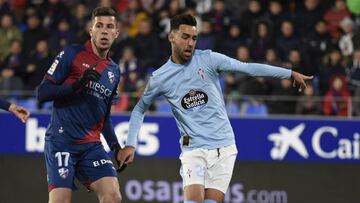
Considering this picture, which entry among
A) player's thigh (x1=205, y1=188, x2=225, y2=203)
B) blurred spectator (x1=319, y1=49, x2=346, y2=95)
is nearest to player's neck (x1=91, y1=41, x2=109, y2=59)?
player's thigh (x1=205, y1=188, x2=225, y2=203)

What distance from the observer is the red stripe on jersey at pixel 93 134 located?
7.48 meters

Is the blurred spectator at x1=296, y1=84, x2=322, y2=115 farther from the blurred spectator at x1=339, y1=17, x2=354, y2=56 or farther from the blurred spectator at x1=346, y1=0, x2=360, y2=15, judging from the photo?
the blurred spectator at x1=346, y1=0, x2=360, y2=15

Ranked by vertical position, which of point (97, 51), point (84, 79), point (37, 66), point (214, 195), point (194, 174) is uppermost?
point (37, 66)

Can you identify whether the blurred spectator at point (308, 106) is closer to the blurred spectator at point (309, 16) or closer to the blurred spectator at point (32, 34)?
the blurred spectator at point (309, 16)

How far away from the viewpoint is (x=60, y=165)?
738 cm

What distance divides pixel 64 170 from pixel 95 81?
82cm

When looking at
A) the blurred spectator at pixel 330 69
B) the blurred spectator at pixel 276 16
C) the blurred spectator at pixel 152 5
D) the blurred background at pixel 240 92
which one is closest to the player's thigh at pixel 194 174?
the blurred background at pixel 240 92

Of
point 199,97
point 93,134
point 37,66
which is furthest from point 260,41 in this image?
point 93,134

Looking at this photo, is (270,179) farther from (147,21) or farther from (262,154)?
(147,21)

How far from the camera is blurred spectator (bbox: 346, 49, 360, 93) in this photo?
1320cm

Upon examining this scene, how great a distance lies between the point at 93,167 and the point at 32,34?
317 inches

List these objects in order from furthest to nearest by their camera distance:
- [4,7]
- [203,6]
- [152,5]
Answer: [4,7], [152,5], [203,6]

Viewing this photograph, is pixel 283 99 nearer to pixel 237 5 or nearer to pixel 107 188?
pixel 237 5

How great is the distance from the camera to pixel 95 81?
741cm
